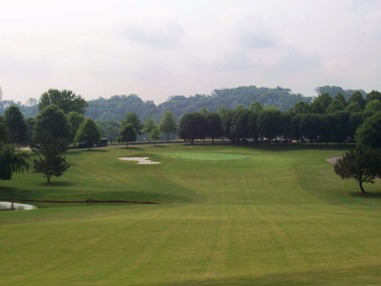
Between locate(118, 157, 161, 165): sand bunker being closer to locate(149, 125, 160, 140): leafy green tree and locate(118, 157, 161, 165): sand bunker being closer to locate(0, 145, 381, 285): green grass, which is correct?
locate(0, 145, 381, 285): green grass

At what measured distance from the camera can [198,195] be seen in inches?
2311

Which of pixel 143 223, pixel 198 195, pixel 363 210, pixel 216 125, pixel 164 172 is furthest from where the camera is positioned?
pixel 216 125

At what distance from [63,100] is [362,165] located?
122 metres

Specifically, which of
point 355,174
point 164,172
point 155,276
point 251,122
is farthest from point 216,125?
point 155,276

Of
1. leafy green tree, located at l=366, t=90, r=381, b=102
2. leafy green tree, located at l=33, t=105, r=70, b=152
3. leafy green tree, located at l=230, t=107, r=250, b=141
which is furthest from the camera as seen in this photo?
leafy green tree, located at l=366, t=90, r=381, b=102

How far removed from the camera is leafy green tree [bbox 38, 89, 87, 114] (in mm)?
158625

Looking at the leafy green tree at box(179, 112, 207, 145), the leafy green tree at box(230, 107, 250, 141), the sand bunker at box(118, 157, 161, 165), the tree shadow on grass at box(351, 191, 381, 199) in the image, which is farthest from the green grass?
the leafy green tree at box(179, 112, 207, 145)

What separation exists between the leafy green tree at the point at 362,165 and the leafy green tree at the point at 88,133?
7376 cm

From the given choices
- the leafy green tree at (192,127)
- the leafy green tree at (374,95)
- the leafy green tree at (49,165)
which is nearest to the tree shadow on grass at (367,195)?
the leafy green tree at (49,165)

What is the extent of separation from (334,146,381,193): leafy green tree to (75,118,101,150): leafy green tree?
73756 millimetres

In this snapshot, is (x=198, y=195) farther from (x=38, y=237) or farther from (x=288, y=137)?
(x=288, y=137)

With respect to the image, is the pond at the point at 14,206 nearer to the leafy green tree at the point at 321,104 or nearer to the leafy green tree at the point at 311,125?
the leafy green tree at the point at 311,125

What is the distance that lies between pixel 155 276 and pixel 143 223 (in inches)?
566

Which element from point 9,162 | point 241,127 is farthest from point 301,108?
point 9,162
